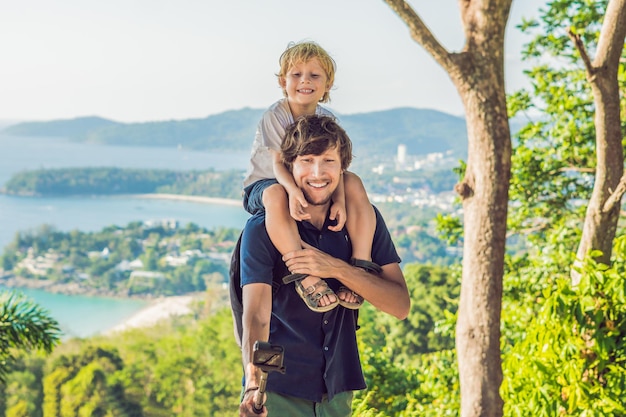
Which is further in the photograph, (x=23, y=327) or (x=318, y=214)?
(x=23, y=327)

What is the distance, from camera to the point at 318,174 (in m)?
1.96

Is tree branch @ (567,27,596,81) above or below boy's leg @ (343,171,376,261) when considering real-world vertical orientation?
above

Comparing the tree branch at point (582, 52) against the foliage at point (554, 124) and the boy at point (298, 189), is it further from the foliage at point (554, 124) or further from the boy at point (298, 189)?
the boy at point (298, 189)

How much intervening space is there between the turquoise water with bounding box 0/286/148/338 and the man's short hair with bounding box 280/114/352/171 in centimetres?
3837

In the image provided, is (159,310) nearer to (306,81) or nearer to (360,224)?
(306,81)

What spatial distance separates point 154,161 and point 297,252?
55351mm

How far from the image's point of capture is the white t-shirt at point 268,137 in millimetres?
2291

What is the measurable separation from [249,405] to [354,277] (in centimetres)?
35

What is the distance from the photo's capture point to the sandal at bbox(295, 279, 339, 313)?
6.08 ft

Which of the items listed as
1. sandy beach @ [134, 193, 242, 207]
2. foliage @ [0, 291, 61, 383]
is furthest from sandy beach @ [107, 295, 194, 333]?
foliage @ [0, 291, 61, 383]

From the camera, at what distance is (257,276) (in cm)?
187

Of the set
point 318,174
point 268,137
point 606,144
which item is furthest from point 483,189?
point 318,174

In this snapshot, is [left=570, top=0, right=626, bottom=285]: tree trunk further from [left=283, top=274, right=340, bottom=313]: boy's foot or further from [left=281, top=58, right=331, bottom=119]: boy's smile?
[left=283, top=274, right=340, bottom=313]: boy's foot

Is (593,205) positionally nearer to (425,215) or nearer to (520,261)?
(520,261)
